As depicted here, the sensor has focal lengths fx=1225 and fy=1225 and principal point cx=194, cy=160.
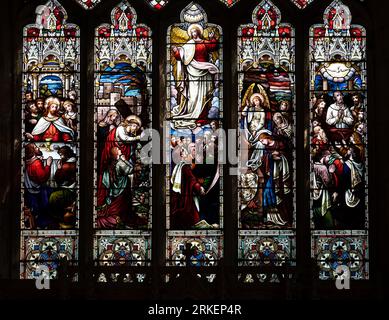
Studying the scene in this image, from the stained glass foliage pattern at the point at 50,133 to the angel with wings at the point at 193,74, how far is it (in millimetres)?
1279

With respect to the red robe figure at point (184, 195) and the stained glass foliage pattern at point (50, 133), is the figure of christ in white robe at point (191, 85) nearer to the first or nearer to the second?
the red robe figure at point (184, 195)

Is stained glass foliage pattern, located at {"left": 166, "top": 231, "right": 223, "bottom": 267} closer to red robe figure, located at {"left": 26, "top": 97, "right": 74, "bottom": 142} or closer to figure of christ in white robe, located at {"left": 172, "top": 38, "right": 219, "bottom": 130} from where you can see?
figure of christ in white robe, located at {"left": 172, "top": 38, "right": 219, "bottom": 130}

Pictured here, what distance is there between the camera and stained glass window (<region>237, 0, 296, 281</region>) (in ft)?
49.1

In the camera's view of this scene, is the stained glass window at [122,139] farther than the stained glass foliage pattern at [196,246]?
Yes

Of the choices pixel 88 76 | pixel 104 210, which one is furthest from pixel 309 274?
pixel 88 76

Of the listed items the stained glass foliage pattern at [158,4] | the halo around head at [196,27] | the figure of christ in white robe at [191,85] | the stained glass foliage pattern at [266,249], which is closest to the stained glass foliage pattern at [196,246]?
the stained glass foliage pattern at [266,249]

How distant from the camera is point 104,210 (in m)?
A: 15.1

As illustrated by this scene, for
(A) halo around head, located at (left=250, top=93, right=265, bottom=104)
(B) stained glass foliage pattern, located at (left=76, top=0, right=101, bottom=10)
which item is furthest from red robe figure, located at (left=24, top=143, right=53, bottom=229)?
(A) halo around head, located at (left=250, top=93, right=265, bottom=104)

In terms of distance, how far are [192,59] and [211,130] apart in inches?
Answer: 37.9

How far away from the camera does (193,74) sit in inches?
610

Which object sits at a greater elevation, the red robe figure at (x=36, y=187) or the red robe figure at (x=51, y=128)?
the red robe figure at (x=51, y=128)

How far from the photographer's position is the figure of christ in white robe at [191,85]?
50.3 ft

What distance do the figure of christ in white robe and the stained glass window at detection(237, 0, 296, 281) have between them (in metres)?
0.41

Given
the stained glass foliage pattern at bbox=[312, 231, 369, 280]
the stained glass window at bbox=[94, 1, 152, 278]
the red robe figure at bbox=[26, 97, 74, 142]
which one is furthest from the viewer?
the red robe figure at bbox=[26, 97, 74, 142]
